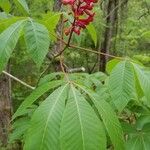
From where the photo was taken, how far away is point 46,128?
4.31 ft

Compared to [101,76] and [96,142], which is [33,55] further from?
[101,76]

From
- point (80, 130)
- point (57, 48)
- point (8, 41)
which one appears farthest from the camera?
point (57, 48)

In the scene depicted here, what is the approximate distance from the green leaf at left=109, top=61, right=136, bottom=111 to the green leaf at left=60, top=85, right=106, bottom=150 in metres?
0.22

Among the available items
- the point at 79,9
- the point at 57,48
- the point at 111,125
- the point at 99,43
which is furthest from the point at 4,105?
the point at 111,125

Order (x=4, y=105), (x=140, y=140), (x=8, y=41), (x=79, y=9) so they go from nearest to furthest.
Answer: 1. (x=8, y=41)
2. (x=79, y=9)
3. (x=140, y=140)
4. (x=4, y=105)

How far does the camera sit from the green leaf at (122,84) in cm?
155

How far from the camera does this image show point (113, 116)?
143 cm

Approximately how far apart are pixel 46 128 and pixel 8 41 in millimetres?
388

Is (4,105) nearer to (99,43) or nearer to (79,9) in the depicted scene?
(99,43)

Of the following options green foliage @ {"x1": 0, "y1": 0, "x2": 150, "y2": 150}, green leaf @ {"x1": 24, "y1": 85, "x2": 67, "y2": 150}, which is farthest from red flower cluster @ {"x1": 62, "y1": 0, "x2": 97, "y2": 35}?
green leaf @ {"x1": 24, "y1": 85, "x2": 67, "y2": 150}

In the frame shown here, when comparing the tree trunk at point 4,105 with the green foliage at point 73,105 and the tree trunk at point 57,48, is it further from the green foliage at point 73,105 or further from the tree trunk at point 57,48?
the green foliage at point 73,105

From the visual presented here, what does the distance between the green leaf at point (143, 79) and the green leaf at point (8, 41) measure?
486 mm

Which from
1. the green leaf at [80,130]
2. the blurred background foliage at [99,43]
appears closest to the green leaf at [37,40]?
the green leaf at [80,130]

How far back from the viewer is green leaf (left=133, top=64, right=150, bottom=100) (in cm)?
154
